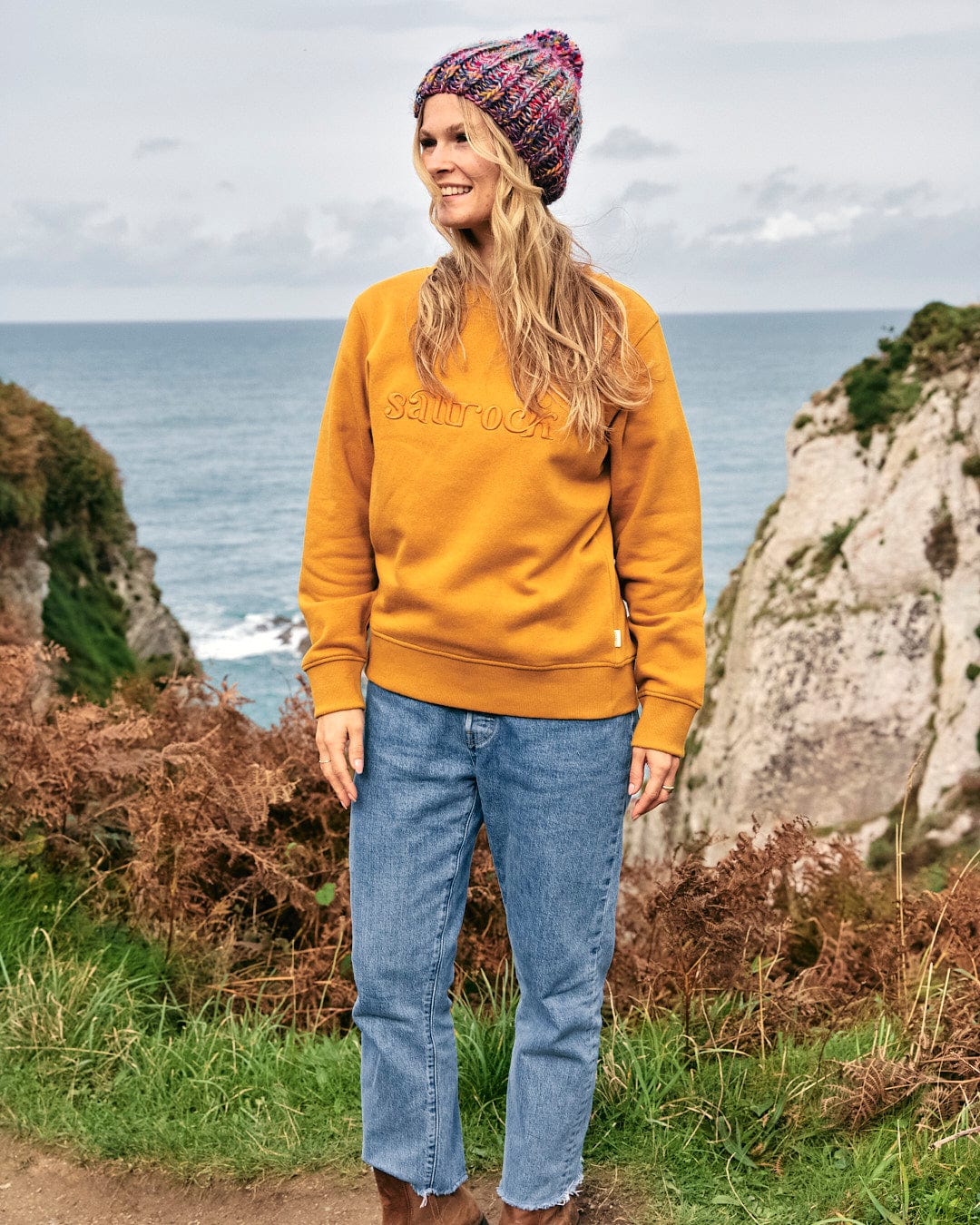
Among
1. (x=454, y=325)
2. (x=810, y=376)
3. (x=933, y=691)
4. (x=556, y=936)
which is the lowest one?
(x=933, y=691)

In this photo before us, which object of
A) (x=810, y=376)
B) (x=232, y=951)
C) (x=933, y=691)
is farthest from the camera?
(x=810, y=376)

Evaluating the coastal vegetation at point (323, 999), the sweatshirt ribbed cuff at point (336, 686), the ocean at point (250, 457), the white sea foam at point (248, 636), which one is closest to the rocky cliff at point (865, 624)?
the ocean at point (250, 457)

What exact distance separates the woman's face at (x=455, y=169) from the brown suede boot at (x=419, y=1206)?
2180 mm

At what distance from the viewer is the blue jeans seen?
2467 mm

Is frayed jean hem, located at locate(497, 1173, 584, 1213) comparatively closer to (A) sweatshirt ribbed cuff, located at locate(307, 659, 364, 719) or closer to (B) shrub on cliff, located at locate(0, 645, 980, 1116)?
(B) shrub on cliff, located at locate(0, 645, 980, 1116)

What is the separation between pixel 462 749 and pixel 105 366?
173 m

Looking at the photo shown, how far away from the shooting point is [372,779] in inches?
101

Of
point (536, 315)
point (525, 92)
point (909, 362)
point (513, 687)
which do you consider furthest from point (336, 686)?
point (909, 362)

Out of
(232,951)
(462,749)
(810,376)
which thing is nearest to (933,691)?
(232,951)

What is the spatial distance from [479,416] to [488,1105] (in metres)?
1.97

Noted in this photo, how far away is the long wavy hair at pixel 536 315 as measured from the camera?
7.65 feet

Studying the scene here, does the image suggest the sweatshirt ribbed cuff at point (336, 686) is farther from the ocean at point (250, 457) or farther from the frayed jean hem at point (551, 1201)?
the ocean at point (250, 457)

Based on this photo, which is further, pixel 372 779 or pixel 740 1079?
pixel 740 1079

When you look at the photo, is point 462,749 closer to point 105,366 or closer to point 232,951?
point 232,951
